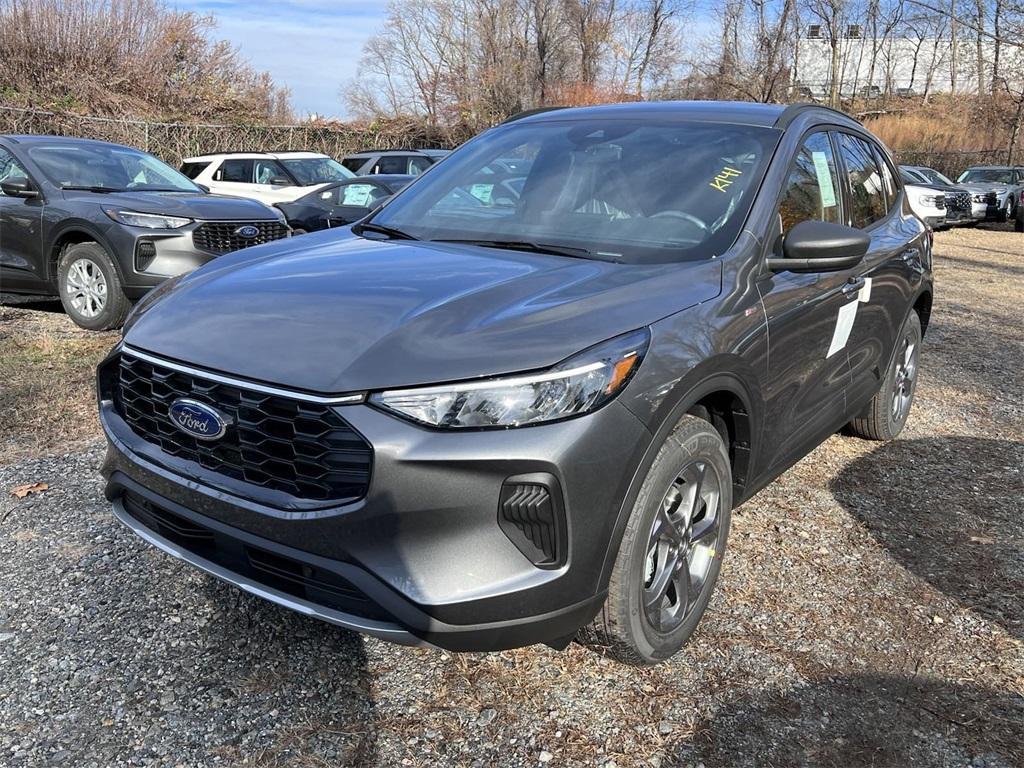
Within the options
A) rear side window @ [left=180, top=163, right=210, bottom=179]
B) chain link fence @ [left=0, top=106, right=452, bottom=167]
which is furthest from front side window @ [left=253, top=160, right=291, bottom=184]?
chain link fence @ [left=0, top=106, right=452, bottom=167]

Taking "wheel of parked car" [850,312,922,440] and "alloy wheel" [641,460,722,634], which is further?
"wheel of parked car" [850,312,922,440]

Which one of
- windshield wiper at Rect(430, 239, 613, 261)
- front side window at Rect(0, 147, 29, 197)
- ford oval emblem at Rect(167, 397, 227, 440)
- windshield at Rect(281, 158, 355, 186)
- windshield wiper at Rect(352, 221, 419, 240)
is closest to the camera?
ford oval emblem at Rect(167, 397, 227, 440)

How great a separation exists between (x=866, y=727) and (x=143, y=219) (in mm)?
6022

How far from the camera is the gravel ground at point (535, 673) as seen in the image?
232 centimetres

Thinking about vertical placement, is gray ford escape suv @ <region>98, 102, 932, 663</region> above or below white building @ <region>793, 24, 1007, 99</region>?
below

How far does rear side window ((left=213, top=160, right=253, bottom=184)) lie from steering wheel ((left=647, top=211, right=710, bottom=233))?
11317mm

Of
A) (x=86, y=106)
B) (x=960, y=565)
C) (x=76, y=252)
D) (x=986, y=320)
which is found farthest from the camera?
(x=86, y=106)

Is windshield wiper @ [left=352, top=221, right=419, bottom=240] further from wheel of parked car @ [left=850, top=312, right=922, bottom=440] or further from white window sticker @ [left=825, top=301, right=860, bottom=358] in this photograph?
wheel of parked car @ [left=850, top=312, right=922, bottom=440]

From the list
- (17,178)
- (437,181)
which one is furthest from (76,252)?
(437,181)

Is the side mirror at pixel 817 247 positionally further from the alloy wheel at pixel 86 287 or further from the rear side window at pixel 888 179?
the alloy wheel at pixel 86 287

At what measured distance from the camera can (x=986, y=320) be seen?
8.77 metres

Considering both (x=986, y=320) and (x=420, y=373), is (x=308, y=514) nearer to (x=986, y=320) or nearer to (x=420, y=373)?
(x=420, y=373)

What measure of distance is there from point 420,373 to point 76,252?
5.69m

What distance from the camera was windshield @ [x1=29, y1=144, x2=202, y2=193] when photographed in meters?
A: 7.11
